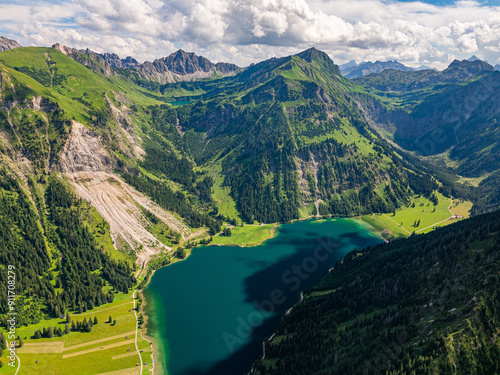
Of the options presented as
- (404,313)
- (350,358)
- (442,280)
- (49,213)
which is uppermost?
(49,213)

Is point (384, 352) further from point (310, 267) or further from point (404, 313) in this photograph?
point (310, 267)

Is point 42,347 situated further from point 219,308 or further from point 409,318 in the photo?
point 409,318

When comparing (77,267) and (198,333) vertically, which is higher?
(77,267)

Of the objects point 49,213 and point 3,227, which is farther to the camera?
point 49,213

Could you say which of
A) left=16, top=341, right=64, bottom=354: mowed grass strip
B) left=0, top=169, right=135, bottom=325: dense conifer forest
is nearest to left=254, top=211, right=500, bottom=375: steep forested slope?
left=16, top=341, right=64, bottom=354: mowed grass strip

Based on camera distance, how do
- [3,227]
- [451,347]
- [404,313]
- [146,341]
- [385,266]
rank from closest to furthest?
[451,347], [404,313], [146,341], [385,266], [3,227]

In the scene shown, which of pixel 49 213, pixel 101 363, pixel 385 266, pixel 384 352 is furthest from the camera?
pixel 49 213

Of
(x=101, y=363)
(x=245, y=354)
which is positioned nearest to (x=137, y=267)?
(x=101, y=363)

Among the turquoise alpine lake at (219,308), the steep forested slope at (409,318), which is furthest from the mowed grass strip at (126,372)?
the steep forested slope at (409,318)
